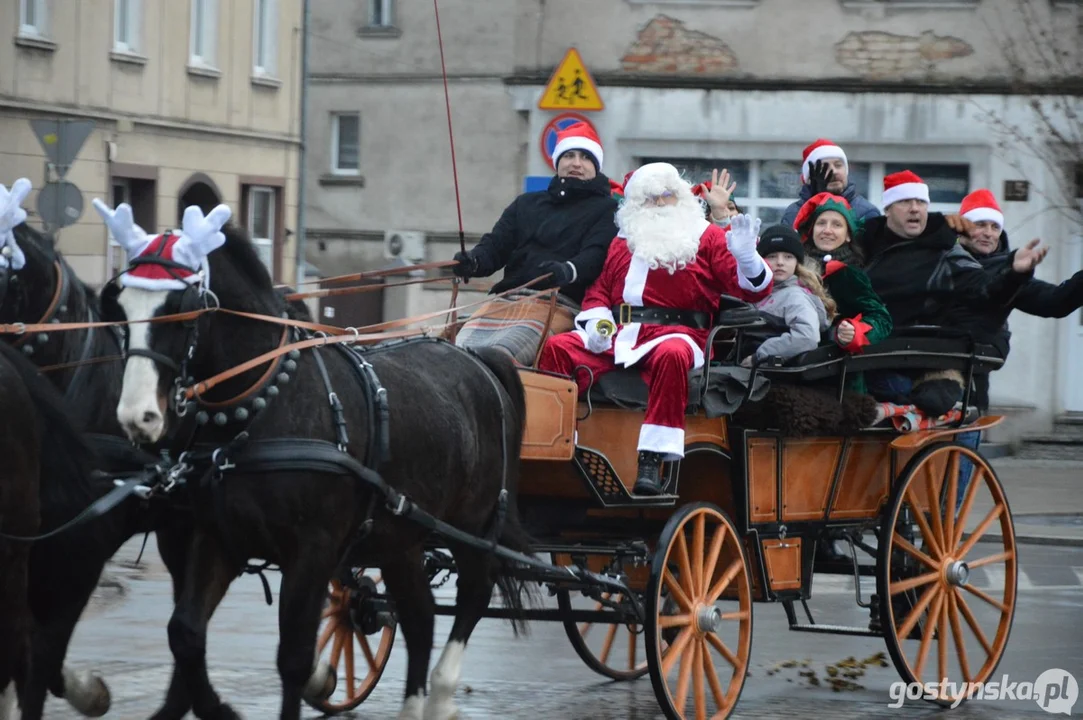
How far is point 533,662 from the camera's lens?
8.96 m

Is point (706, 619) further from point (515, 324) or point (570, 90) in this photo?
point (570, 90)

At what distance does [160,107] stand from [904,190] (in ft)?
53.3

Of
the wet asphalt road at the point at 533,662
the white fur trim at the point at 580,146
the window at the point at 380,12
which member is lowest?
the wet asphalt road at the point at 533,662

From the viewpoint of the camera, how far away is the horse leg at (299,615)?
6.15 metres

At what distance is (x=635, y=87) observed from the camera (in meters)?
21.7

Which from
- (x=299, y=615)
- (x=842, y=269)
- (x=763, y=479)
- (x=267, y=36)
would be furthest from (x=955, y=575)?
(x=267, y=36)

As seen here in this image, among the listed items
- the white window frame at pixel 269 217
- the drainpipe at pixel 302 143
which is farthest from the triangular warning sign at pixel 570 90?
the drainpipe at pixel 302 143

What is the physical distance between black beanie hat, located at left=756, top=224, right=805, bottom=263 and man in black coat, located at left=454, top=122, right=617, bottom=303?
659mm

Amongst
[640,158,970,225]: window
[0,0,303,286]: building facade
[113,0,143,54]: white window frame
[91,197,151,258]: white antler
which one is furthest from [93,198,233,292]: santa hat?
[113,0,143,54]: white window frame

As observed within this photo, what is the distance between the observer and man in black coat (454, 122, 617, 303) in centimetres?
828

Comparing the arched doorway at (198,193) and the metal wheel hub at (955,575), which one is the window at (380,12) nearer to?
the arched doorway at (198,193)

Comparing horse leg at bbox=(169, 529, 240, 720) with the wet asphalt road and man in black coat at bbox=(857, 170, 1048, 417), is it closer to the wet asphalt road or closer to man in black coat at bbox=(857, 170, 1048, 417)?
the wet asphalt road

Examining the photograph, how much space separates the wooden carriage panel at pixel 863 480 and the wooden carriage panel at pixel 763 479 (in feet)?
1.47

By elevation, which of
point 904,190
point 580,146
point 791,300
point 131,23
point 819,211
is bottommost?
point 791,300
